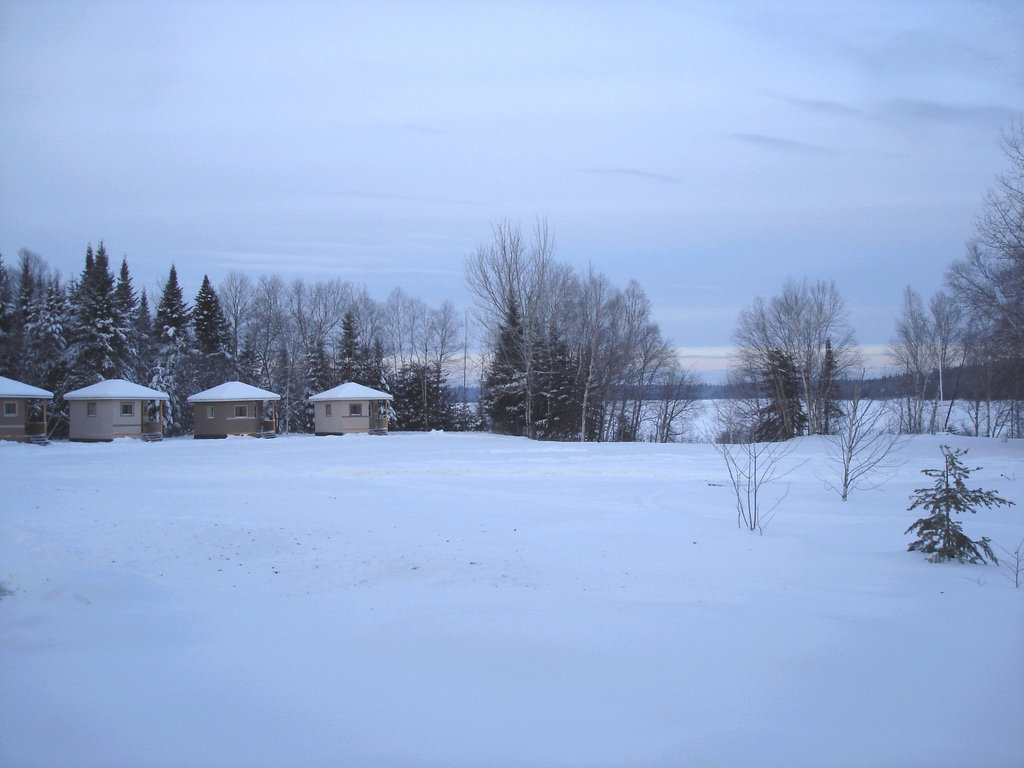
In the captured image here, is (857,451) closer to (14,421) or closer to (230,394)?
(230,394)

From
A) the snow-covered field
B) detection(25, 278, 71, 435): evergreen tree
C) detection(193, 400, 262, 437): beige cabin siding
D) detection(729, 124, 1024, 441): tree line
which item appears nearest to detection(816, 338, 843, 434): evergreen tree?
detection(729, 124, 1024, 441): tree line

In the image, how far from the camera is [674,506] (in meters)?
11.3

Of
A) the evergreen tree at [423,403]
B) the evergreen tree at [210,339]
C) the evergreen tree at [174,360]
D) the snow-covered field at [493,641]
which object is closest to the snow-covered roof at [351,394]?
the evergreen tree at [423,403]

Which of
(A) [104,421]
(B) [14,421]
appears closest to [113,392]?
(A) [104,421]

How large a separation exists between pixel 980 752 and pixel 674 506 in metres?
7.82

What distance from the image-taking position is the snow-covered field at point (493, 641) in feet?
11.5

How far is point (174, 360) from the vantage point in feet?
134

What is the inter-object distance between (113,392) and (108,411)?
3.37 feet

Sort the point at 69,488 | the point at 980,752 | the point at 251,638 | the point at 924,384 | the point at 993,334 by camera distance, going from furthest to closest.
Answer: the point at 924,384, the point at 993,334, the point at 69,488, the point at 251,638, the point at 980,752

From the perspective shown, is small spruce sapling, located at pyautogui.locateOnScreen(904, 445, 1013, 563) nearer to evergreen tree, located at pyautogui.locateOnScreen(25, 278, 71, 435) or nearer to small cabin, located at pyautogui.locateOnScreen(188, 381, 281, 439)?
small cabin, located at pyautogui.locateOnScreen(188, 381, 281, 439)

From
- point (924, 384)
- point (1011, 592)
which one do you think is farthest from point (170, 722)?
point (924, 384)

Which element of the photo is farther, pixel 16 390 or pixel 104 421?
pixel 104 421

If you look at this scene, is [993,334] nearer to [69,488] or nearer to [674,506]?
[674,506]

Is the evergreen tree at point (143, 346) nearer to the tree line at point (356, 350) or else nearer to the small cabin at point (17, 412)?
the tree line at point (356, 350)
